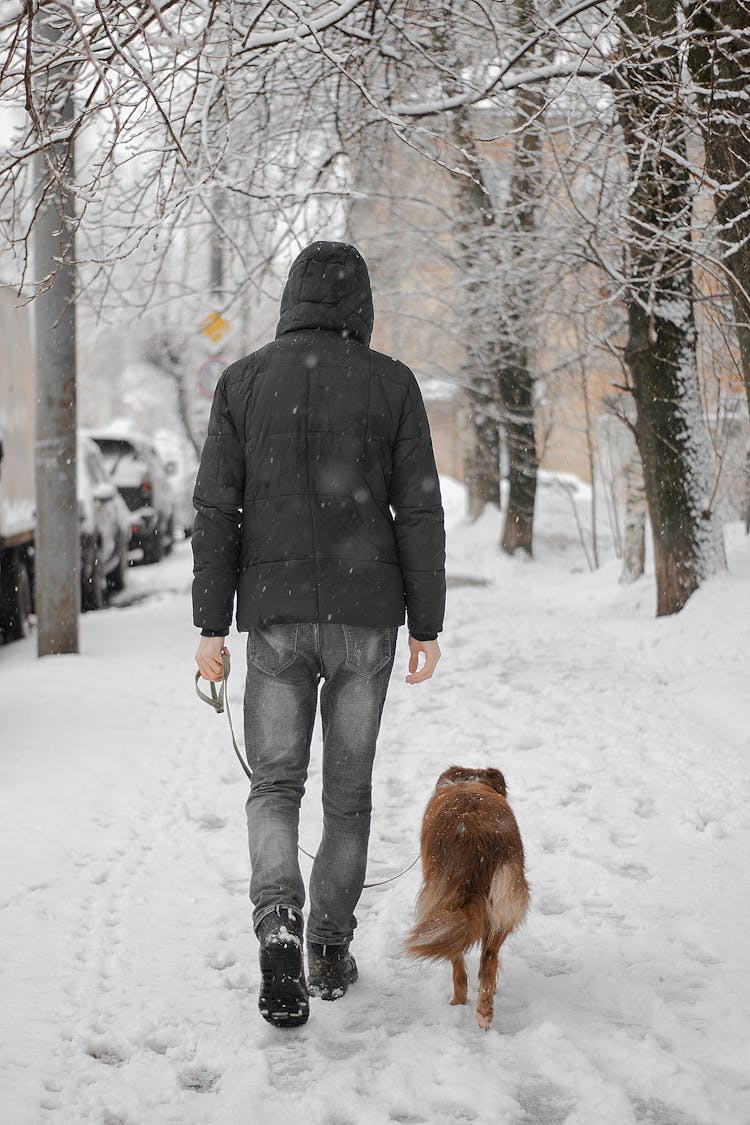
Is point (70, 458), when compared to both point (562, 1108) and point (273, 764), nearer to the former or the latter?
point (273, 764)

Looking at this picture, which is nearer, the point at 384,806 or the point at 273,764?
the point at 273,764

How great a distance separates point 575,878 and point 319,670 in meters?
1.63

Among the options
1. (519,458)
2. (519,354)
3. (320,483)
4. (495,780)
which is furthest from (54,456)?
(519,458)

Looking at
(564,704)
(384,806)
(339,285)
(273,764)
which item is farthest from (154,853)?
(564,704)

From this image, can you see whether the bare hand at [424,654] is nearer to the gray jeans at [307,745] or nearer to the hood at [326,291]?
the gray jeans at [307,745]

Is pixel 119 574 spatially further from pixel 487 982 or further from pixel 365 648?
pixel 487 982

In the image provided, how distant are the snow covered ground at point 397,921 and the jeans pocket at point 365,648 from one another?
983 mm

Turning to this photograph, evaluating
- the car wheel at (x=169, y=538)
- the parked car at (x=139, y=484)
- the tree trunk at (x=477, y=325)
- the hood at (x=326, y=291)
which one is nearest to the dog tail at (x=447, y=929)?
the hood at (x=326, y=291)

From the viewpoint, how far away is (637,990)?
3174 millimetres

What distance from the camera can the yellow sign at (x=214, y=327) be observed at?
1089 centimetres

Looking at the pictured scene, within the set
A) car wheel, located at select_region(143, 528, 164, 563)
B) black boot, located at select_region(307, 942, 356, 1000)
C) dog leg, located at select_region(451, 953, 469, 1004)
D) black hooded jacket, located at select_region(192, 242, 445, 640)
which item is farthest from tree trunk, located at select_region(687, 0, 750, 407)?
car wheel, located at select_region(143, 528, 164, 563)

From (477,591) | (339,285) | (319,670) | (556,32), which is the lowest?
(477,591)

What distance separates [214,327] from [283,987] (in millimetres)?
9466

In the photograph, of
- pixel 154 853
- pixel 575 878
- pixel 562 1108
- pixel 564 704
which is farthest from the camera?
pixel 564 704
